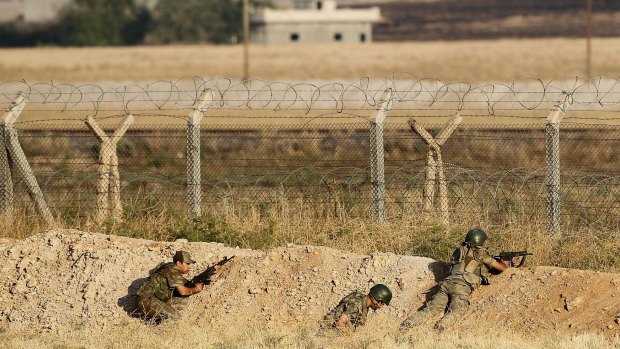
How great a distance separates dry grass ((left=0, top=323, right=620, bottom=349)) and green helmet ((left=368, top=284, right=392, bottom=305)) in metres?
0.34

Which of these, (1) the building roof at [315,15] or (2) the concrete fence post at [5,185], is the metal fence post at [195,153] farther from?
(1) the building roof at [315,15]

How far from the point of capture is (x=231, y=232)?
44.1 ft

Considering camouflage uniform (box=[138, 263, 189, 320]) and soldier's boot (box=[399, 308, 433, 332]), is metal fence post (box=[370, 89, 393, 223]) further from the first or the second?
camouflage uniform (box=[138, 263, 189, 320])

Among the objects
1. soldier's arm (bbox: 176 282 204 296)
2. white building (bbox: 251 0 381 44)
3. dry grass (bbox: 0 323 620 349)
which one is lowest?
dry grass (bbox: 0 323 620 349)

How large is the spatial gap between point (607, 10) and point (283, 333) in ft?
289

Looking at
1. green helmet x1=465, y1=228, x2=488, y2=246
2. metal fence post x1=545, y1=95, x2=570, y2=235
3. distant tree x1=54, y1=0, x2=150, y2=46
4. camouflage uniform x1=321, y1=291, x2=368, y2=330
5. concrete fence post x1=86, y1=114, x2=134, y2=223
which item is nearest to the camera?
camouflage uniform x1=321, y1=291, x2=368, y2=330

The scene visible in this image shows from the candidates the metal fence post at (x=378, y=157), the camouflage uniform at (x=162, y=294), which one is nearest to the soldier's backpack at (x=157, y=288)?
the camouflage uniform at (x=162, y=294)

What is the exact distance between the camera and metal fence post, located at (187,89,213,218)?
44.5ft

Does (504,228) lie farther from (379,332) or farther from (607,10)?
(607,10)

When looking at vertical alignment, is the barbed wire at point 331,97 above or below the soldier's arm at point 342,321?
above

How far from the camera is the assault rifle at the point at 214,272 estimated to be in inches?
466

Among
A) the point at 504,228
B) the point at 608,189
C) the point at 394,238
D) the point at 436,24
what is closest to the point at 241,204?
the point at 394,238

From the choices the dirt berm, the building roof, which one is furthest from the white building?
the dirt berm

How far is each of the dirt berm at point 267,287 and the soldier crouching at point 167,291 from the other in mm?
Result: 180
